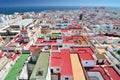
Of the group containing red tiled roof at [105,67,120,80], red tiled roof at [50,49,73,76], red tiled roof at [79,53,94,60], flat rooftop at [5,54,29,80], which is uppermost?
red tiled roof at [50,49,73,76]

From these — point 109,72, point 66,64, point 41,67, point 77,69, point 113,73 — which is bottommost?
point 113,73

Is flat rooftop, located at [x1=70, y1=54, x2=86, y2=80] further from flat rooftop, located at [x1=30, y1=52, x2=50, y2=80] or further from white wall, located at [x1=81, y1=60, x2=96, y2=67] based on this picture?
flat rooftop, located at [x1=30, y1=52, x2=50, y2=80]

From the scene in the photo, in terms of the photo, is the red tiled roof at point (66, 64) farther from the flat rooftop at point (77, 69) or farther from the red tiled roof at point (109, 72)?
the red tiled roof at point (109, 72)

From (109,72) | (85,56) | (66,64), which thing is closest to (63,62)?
(66,64)

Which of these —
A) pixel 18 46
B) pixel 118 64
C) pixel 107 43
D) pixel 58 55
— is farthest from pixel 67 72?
pixel 107 43

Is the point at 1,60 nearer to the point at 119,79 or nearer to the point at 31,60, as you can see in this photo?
the point at 31,60

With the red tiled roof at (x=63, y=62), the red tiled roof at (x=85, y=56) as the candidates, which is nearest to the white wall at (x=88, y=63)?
the red tiled roof at (x=85, y=56)

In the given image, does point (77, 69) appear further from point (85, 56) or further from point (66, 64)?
point (85, 56)

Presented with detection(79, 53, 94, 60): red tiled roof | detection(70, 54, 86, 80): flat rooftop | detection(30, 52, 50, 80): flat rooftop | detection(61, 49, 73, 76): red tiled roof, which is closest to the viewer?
detection(30, 52, 50, 80): flat rooftop

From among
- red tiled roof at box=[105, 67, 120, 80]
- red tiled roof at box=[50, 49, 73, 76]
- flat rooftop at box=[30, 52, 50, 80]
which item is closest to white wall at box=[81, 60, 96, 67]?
red tiled roof at box=[105, 67, 120, 80]
